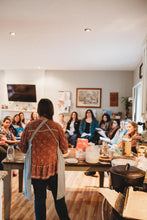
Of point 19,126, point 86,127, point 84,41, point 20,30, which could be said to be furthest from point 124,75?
point 20,30

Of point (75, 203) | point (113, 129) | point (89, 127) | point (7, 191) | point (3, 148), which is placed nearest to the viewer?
point (7, 191)

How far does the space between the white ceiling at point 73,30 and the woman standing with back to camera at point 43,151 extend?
148 centimetres

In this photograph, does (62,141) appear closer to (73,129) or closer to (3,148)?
(3,148)

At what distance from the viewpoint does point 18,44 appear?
4312 mm

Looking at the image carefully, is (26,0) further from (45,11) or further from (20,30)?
(20,30)

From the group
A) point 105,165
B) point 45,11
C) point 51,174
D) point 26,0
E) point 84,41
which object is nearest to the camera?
point 51,174

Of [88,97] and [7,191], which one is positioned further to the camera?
[88,97]

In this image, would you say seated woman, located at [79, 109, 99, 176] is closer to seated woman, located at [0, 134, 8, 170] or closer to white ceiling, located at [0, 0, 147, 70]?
white ceiling, located at [0, 0, 147, 70]

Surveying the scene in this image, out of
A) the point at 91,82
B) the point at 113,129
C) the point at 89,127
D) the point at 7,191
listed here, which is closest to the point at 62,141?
the point at 7,191

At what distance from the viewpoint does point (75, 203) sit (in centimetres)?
288

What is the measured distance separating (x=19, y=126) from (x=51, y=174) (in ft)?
12.5

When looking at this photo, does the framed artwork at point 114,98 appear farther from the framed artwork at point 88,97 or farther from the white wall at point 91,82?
the framed artwork at point 88,97

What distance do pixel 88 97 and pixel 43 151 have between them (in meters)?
5.25

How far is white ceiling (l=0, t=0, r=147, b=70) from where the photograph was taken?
103 inches
